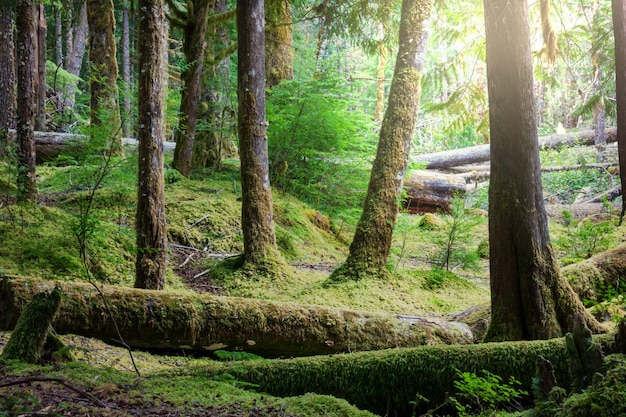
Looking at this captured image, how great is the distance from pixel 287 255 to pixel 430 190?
9737 mm

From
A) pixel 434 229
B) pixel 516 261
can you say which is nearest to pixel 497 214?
pixel 516 261

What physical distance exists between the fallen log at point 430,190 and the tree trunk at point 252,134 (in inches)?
429

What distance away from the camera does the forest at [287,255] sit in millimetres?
3908

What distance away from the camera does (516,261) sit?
5.96 meters

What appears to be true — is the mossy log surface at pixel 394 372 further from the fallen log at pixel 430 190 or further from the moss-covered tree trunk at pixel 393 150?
the fallen log at pixel 430 190

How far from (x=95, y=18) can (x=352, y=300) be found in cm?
939

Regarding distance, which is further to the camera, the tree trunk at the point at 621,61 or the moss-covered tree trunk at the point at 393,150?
the tree trunk at the point at 621,61

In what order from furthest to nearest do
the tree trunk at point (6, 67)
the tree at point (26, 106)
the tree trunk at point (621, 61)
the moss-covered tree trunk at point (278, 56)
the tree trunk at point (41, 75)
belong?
the tree trunk at point (41, 75) → the moss-covered tree trunk at point (278, 56) → the tree trunk at point (6, 67) → the tree trunk at point (621, 61) → the tree at point (26, 106)

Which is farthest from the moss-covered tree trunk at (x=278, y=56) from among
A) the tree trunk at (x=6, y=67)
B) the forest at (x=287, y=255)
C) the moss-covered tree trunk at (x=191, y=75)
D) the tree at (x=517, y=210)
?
the tree at (x=517, y=210)

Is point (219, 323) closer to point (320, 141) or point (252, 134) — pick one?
point (252, 134)

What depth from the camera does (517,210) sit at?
19.6 feet

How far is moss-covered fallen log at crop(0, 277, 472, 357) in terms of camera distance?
18.2 feet

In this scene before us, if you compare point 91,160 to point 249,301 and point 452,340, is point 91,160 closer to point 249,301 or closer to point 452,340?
point 249,301

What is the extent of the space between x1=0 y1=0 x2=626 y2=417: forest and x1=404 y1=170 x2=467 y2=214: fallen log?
Result: 2.95 m
